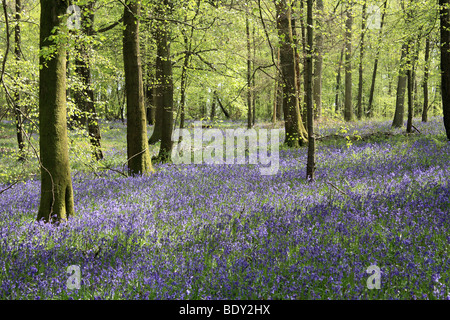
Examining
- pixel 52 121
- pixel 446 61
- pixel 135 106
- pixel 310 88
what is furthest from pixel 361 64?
pixel 52 121

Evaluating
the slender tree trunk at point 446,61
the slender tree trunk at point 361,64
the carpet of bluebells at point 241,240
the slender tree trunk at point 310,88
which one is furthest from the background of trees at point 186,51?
the carpet of bluebells at point 241,240

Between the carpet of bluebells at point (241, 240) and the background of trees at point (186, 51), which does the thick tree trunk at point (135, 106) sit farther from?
the carpet of bluebells at point (241, 240)

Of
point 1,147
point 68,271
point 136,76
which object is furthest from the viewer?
point 1,147

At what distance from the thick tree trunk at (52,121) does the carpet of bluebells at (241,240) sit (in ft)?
1.34

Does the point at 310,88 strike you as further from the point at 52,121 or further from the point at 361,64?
the point at 361,64

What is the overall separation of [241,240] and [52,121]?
11.0ft

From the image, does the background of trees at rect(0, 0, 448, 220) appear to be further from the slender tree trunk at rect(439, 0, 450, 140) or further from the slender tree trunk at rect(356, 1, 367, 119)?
the slender tree trunk at rect(356, 1, 367, 119)

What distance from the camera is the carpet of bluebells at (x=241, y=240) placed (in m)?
3.25
